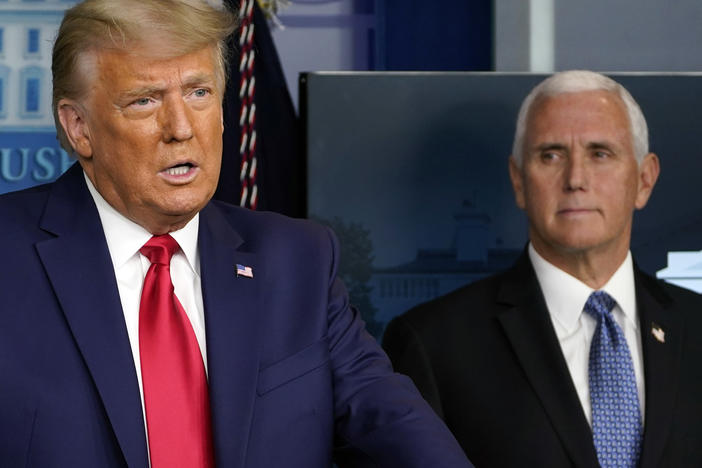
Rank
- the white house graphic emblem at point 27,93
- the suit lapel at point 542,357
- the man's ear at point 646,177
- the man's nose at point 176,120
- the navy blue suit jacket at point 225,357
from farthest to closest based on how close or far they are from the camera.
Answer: the white house graphic emblem at point 27,93
the man's ear at point 646,177
the suit lapel at point 542,357
the man's nose at point 176,120
the navy blue suit jacket at point 225,357

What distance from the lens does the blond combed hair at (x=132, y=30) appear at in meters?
1.69

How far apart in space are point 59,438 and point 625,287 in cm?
126

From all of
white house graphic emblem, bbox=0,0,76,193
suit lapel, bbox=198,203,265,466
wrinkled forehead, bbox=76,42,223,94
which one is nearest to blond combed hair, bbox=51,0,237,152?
wrinkled forehead, bbox=76,42,223,94

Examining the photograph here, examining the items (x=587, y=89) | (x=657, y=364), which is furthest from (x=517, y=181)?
(x=657, y=364)

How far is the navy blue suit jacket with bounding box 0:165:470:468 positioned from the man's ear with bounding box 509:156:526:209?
0.64m

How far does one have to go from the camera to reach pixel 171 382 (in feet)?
5.44

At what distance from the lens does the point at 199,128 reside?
171 cm

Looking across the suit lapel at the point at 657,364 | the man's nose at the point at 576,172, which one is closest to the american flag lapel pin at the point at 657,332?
the suit lapel at the point at 657,364

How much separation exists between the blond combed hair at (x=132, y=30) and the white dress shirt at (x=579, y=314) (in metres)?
0.92

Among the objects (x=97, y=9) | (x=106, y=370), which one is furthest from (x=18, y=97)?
(x=106, y=370)

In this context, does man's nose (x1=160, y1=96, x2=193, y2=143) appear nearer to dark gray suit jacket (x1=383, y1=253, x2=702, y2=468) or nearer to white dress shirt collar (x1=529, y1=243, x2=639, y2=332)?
dark gray suit jacket (x1=383, y1=253, x2=702, y2=468)

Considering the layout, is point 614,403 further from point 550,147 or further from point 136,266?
A: point 136,266

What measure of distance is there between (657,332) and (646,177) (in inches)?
13.6

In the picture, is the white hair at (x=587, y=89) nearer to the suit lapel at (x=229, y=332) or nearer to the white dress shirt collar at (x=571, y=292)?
the white dress shirt collar at (x=571, y=292)
